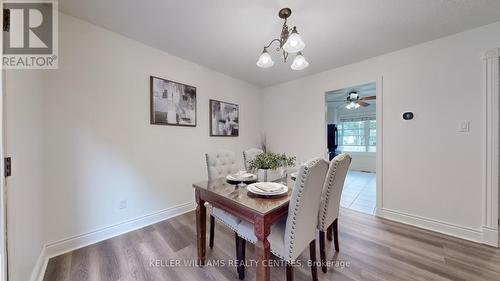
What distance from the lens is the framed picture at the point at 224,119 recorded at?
320 centimetres

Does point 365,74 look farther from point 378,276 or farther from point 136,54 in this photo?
point 136,54

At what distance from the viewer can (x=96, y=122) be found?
1975 millimetres

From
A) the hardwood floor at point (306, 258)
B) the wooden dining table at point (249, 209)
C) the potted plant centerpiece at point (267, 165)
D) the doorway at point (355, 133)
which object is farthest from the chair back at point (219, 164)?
the doorway at point (355, 133)

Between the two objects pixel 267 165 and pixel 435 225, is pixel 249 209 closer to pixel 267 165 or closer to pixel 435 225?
pixel 267 165

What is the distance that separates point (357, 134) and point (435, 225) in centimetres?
469

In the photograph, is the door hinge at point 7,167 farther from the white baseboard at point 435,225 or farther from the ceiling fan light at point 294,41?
the white baseboard at point 435,225

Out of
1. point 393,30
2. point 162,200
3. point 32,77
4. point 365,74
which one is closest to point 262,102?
point 365,74

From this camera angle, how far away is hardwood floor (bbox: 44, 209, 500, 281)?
4.91 feet

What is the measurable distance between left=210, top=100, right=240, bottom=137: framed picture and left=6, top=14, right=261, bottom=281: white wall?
58cm

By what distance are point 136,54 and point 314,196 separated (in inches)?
103

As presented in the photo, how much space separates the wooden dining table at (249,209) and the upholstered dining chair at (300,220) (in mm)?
115

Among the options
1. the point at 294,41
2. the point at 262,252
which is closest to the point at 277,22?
the point at 294,41

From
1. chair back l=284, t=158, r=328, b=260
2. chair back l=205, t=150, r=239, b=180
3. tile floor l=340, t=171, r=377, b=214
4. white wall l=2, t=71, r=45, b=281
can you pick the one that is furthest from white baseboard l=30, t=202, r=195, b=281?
tile floor l=340, t=171, r=377, b=214

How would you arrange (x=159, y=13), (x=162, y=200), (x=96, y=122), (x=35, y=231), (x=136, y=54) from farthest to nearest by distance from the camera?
(x=162, y=200) → (x=136, y=54) → (x=96, y=122) → (x=159, y=13) → (x=35, y=231)
